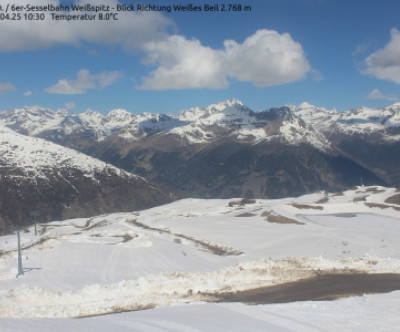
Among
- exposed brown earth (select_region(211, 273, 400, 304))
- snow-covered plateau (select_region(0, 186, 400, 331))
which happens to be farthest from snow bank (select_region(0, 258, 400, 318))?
exposed brown earth (select_region(211, 273, 400, 304))

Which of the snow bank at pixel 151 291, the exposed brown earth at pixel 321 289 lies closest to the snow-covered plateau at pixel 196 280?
the snow bank at pixel 151 291

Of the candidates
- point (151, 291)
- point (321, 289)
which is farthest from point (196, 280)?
point (321, 289)

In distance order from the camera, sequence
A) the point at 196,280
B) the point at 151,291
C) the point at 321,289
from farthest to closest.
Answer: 1. the point at 196,280
2. the point at 151,291
3. the point at 321,289

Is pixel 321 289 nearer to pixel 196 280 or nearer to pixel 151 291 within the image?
pixel 196 280

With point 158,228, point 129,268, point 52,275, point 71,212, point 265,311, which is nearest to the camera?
point 265,311

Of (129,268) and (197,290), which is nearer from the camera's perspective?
(197,290)

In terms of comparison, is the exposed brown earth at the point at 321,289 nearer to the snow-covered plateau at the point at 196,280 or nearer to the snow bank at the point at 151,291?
the snow-covered plateau at the point at 196,280

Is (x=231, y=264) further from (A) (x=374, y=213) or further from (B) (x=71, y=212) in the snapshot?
(B) (x=71, y=212)

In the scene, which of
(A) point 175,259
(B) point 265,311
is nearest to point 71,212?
(A) point 175,259
